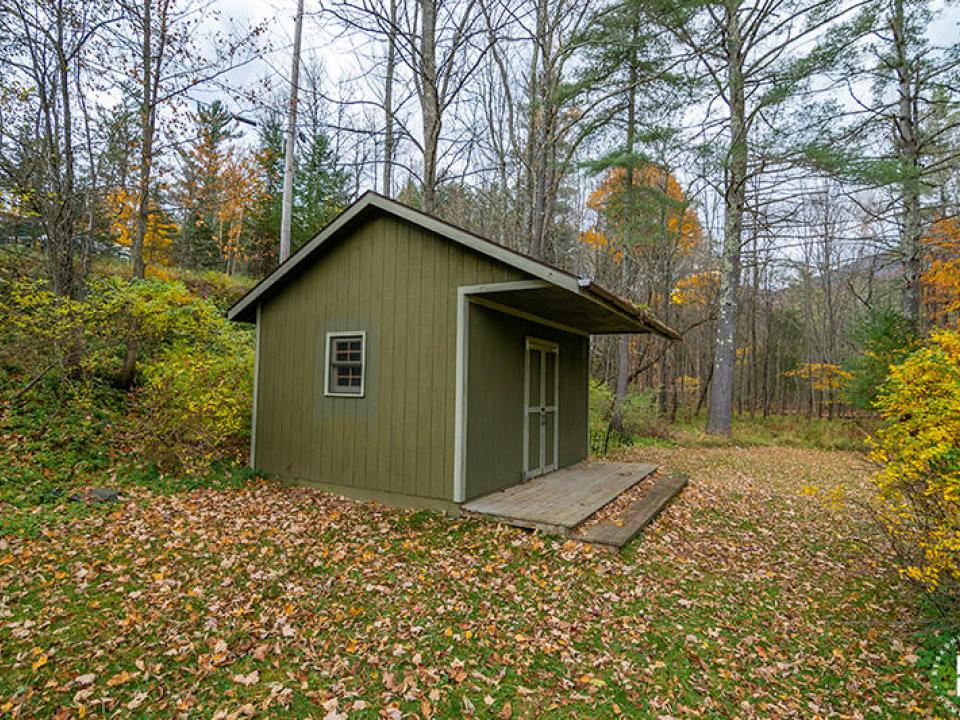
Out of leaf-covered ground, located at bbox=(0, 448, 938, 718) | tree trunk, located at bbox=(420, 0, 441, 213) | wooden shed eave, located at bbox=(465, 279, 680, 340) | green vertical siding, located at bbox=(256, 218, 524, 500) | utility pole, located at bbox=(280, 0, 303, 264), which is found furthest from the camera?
utility pole, located at bbox=(280, 0, 303, 264)

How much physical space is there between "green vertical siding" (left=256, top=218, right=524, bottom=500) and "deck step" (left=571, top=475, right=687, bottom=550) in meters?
1.68

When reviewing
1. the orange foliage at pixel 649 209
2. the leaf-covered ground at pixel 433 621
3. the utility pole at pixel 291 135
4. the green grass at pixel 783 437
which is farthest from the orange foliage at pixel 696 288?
the leaf-covered ground at pixel 433 621

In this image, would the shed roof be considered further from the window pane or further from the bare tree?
the bare tree

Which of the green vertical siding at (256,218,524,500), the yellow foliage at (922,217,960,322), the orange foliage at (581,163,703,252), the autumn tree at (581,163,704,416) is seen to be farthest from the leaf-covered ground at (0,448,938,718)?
the yellow foliage at (922,217,960,322)

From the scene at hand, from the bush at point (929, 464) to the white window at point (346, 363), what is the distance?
5528mm

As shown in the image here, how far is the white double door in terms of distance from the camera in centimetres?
716

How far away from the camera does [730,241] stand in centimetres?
1315

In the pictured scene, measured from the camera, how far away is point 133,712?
103 inches

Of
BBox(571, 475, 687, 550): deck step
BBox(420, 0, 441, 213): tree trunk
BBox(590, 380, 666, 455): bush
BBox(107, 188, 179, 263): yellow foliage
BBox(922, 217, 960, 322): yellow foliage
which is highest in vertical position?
BBox(420, 0, 441, 213): tree trunk

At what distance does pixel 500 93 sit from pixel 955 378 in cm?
1270

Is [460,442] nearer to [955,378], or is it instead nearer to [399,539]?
[399,539]

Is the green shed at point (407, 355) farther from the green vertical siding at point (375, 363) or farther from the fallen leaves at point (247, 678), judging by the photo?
the fallen leaves at point (247, 678)

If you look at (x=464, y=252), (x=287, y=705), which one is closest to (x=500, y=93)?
(x=464, y=252)

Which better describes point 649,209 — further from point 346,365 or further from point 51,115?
point 51,115
